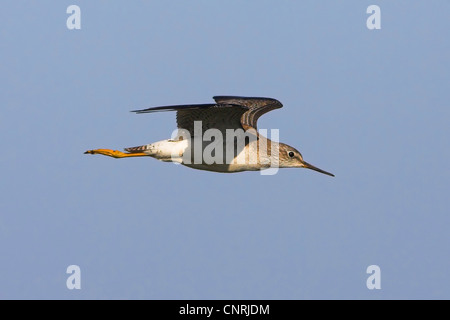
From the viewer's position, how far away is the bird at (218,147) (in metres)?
14.3

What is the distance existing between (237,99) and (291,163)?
6.49 feet

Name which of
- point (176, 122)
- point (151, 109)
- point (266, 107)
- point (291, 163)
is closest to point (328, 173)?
point (291, 163)

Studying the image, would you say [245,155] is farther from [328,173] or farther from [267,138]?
[328,173]

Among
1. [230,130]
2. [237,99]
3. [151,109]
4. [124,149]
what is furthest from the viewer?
[237,99]

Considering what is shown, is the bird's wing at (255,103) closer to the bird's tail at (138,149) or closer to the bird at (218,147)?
the bird at (218,147)

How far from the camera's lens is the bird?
14320mm

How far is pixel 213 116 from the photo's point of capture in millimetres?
14070

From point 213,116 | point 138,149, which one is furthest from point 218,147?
point 138,149

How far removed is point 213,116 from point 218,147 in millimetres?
694

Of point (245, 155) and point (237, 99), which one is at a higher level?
point (237, 99)

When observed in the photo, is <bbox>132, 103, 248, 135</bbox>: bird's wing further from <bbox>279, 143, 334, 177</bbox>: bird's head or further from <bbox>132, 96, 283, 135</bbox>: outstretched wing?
<bbox>279, 143, 334, 177</bbox>: bird's head

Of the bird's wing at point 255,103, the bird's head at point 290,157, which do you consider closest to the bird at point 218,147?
the bird's head at point 290,157

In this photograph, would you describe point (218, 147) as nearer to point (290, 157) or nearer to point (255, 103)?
point (290, 157)

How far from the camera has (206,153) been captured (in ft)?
47.8
